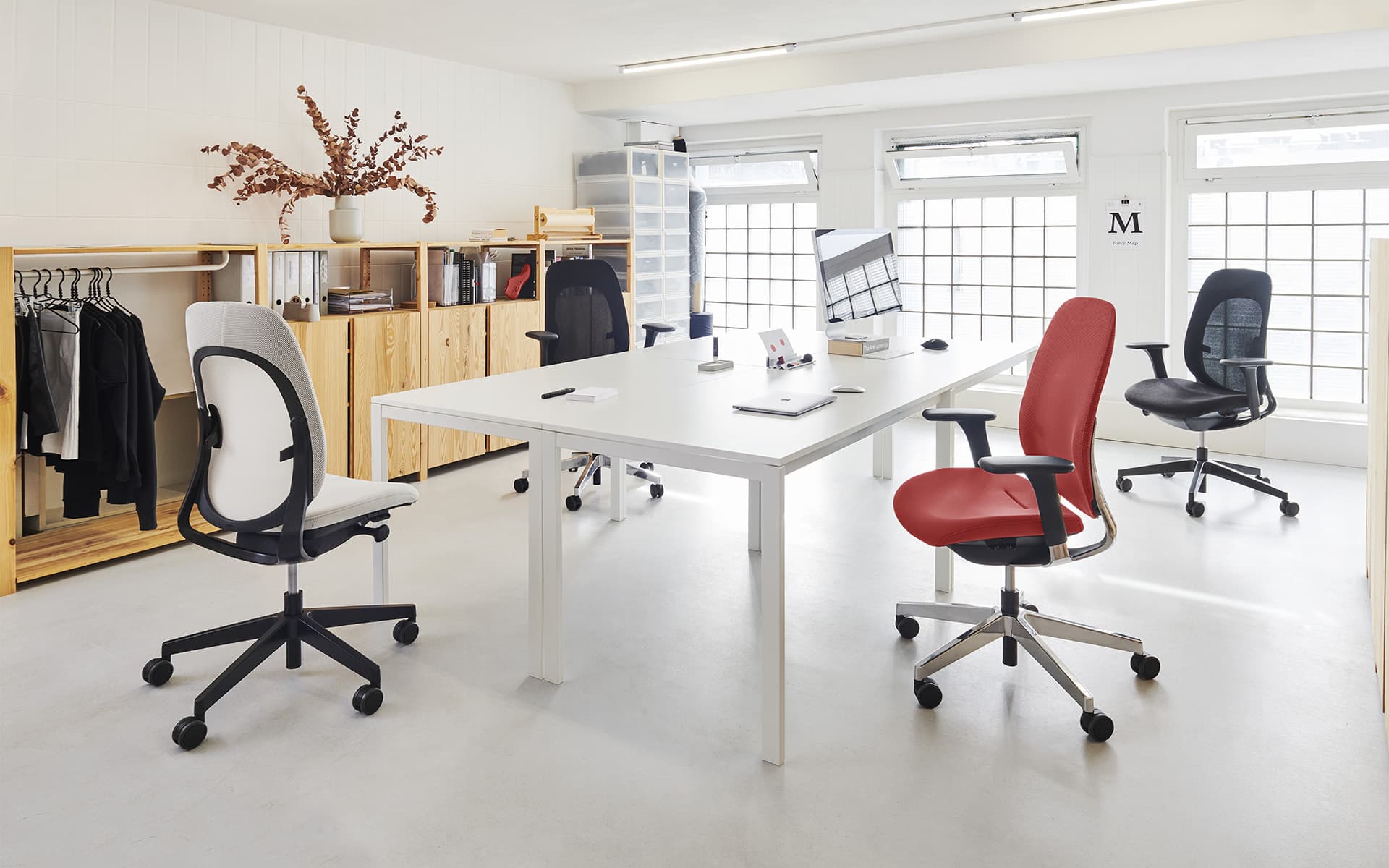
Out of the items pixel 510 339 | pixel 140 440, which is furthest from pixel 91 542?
pixel 510 339

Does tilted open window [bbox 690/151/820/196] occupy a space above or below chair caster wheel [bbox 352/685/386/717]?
above

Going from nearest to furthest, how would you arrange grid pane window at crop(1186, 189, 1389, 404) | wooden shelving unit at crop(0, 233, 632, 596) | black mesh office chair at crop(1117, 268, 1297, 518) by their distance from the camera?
wooden shelving unit at crop(0, 233, 632, 596), black mesh office chair at crop(1117, 268, 1297, 518), grid pane window at crop(1186, 189, 1389, 404)

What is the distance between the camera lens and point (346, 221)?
5.21 m

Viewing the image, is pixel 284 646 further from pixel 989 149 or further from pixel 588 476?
pixel 989 149

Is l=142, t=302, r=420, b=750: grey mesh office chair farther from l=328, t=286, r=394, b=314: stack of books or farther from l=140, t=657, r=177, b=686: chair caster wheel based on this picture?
l=328, t=286, r=394, b=314: stack of books

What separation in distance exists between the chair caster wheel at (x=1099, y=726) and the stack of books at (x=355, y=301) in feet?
13.6

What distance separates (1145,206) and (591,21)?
3.65 m

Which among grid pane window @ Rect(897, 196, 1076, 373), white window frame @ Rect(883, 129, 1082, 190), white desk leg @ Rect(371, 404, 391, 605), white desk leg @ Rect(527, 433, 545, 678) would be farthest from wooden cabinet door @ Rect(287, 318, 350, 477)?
white window frame @ Rect(883, 129, 1082, 190)

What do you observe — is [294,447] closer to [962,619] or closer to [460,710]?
[460,710]

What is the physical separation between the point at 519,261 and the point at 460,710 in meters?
4.29

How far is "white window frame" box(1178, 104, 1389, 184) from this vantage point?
225 inches

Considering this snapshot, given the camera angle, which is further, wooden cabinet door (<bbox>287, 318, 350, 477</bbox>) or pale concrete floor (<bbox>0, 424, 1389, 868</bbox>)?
wooden cabinet door (<bbox>287, 318, 350, 477</bbox>)

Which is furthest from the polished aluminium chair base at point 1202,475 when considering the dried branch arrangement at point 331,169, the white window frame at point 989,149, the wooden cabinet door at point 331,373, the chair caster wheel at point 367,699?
the dried branch arrangement at point 331,169

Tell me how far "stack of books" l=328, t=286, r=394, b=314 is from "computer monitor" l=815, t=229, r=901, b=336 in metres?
2.47
